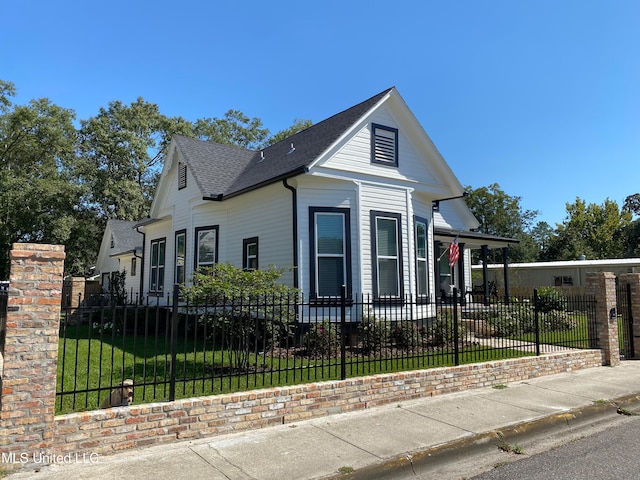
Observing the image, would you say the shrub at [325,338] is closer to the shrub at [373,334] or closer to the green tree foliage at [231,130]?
the shrub at [373,334]

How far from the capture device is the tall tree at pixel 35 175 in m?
29.0

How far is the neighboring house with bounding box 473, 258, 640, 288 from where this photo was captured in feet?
96.9

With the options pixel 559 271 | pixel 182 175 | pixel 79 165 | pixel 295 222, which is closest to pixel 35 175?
pixel 79 165

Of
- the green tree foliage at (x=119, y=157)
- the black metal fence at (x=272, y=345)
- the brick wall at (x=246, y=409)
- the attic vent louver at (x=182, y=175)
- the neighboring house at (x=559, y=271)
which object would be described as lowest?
the brick wall at (x=246, y=409)

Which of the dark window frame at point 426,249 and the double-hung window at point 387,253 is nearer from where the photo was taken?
the double-hung window at point 387,253

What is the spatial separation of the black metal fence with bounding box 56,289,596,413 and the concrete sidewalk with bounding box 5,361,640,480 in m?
0.78

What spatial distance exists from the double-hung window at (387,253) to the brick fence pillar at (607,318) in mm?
Result: 4712

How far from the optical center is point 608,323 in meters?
10.4

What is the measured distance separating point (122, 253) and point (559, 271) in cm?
2940

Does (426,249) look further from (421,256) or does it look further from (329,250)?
(329,250)

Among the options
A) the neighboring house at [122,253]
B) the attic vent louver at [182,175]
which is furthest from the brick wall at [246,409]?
the neighboring house at [122,253]

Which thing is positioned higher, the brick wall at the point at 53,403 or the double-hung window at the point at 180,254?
the double-hung window at the point at 180,254

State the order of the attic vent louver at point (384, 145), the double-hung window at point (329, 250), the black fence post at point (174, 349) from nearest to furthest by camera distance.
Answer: the black fence post at point (174, 349), the double-hung window at point (329, 250), the attic vent louver at point (384, 145)

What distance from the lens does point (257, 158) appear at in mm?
17406
